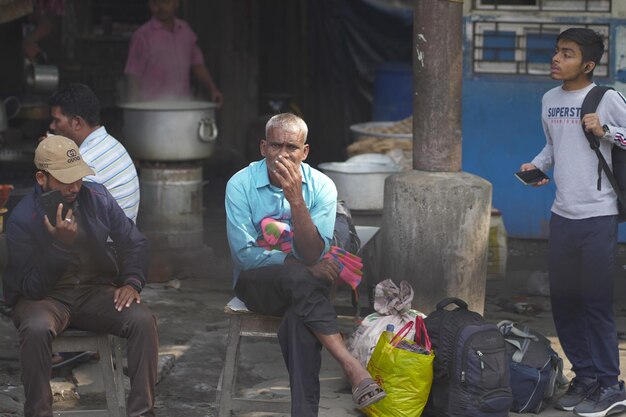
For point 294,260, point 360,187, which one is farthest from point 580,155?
point 360,187

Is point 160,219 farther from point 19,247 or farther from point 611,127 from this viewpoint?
point 611,127

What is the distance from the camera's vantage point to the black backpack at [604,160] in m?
5.78

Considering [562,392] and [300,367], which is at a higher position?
[300,367]

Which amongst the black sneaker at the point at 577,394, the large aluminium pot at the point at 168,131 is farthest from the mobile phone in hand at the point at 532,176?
the large aluminium pot at the point at 168,131

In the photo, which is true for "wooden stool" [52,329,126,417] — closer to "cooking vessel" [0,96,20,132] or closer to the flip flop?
the flip flop

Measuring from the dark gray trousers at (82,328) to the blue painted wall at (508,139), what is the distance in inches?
175

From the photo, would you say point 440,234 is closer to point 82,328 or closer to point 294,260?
point 294,260

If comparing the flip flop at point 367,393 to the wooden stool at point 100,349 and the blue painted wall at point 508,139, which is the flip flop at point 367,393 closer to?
the wooden stool at point 100,349

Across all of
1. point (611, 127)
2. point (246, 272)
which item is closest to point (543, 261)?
point (611, 127)

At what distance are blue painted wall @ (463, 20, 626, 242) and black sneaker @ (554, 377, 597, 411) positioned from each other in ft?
11.2

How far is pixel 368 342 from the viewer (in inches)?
231

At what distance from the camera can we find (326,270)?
5488mm

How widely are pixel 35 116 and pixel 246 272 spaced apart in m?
4.55

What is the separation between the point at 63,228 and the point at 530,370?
94.7 inches
